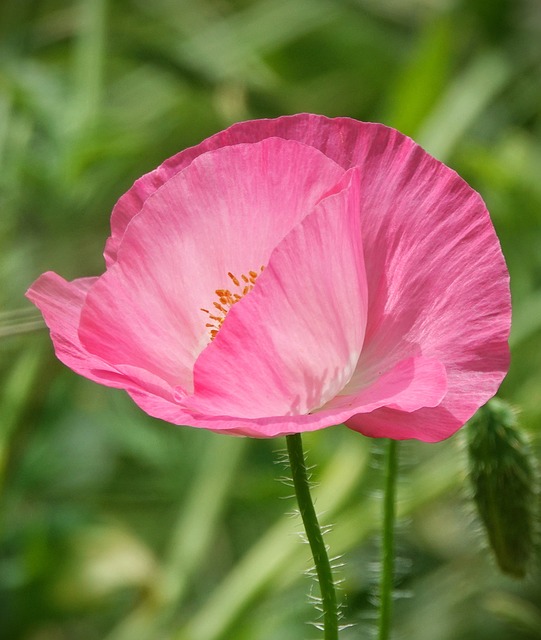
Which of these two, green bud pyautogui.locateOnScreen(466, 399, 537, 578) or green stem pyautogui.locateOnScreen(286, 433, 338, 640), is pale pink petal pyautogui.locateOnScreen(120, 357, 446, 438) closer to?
green stem pyautogui.locateOnScreen(286, 433, 338, 640)

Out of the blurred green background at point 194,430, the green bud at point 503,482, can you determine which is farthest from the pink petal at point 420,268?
the blurred green background at point 194,430

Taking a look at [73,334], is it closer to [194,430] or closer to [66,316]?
[66,316]

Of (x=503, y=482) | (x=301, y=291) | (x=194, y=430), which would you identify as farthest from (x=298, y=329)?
(x=194, y=430)

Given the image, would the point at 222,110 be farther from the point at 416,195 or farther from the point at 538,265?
the point at 416,195

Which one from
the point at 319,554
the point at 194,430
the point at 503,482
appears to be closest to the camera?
the point at 319,554

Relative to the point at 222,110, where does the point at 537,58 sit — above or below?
above

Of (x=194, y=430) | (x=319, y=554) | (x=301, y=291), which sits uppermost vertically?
(x=194, y=430)

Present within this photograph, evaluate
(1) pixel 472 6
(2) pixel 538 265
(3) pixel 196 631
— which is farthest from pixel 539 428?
(1) pixel 472 6
